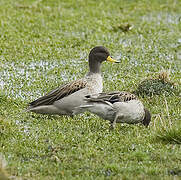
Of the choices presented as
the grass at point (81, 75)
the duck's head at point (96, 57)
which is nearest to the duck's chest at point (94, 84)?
the duck's head at point (96, 57)

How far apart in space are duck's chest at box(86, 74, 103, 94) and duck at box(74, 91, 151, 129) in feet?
1.88

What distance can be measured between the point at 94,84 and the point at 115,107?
119cm

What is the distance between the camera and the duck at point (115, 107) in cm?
885

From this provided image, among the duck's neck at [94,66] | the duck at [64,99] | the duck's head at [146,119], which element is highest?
the duck's neck at [94,66]

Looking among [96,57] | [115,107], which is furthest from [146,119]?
[96,57]

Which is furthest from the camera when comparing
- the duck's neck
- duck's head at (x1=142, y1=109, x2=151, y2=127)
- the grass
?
the duck's neck

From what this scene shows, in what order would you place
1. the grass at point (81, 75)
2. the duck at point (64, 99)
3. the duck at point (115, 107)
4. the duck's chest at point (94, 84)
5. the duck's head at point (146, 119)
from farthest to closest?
1. the duck's chest at point (94, 84)
2. the duck at point (64, 99)
3. the duck's head at point (146, 119)
4. the duck at point (115, 107)
5. the grass at point (81, 75)

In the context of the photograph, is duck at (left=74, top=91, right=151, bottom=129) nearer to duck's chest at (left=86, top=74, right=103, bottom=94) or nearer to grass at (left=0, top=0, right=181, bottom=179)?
grass at (left=0, top=0, right=181, bottom=179)

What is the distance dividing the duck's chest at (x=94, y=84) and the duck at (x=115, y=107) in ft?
1.88

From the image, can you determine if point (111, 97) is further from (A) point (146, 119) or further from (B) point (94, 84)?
(B) point (94, 84)

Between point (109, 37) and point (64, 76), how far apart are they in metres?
4.08

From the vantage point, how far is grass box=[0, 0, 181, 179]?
747 centimetres

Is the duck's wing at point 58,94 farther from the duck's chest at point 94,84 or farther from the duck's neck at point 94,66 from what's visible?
the duck's neck at point 94,66

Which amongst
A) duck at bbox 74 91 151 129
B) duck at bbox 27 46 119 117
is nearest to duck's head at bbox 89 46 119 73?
duck at bbox 27 46 119 117
